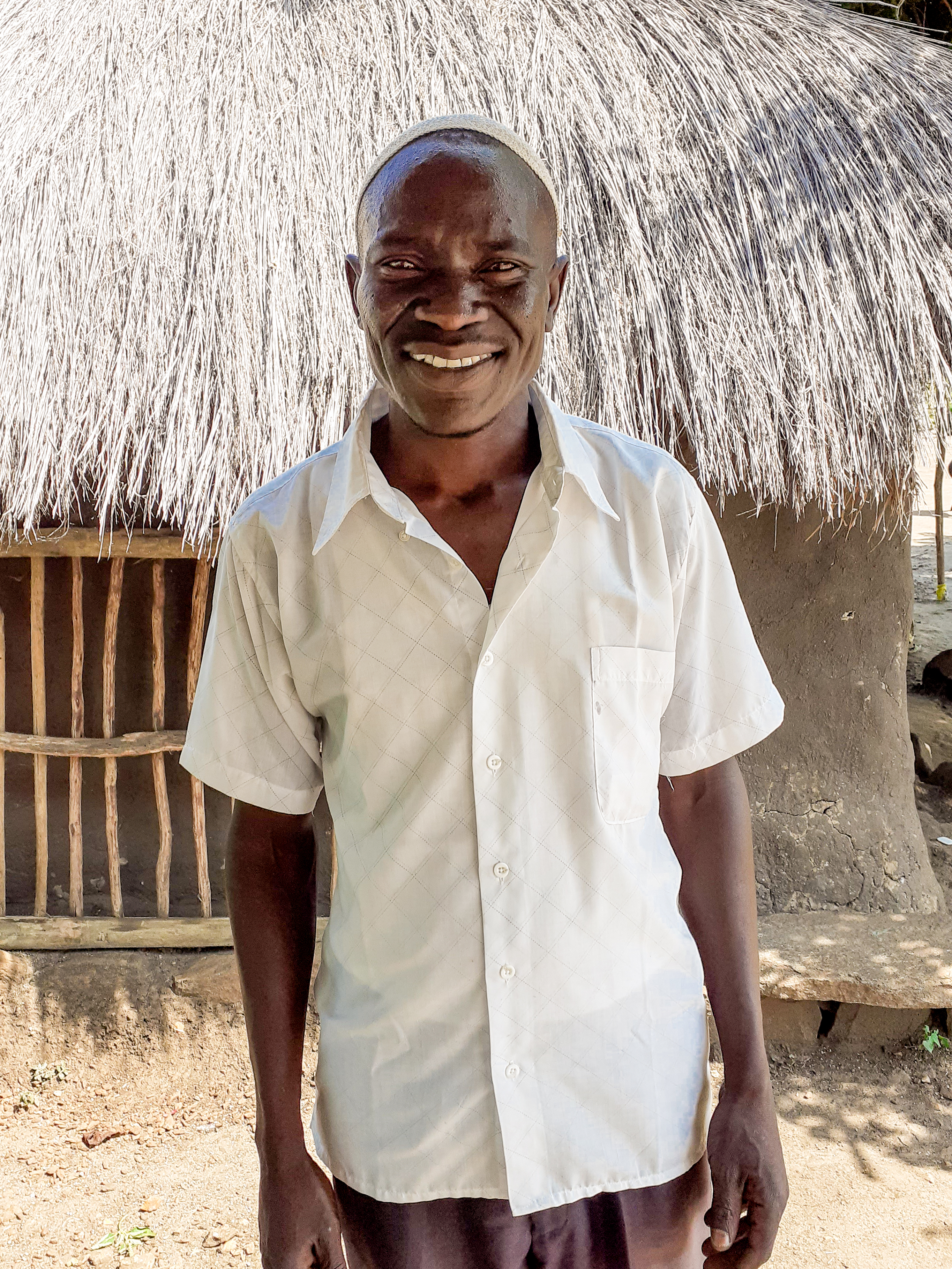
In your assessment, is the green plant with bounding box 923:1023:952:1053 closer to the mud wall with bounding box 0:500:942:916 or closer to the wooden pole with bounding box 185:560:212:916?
the mud wall with bounding box 0:500:942:916

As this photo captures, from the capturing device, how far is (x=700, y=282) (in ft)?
11.2

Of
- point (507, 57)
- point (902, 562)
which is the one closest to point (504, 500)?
point (507, 57)

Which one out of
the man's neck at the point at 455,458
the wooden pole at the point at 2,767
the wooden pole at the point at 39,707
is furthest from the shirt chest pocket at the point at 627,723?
the wooden pole at the point at 2,767

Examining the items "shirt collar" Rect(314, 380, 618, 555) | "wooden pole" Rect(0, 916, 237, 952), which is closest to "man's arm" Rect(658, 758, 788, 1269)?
"shirt collar" Rect(314, 380, 618, 555)

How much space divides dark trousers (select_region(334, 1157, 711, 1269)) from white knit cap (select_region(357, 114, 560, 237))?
46.2 inches

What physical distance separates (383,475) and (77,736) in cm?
276

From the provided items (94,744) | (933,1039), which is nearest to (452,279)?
(94,744)

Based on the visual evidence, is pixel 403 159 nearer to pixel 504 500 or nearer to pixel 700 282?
pixel 504 500

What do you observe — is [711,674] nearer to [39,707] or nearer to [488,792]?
[488,792]

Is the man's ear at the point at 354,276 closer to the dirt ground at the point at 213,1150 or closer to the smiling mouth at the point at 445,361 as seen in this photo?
the smiling mouth at the point at 445,361

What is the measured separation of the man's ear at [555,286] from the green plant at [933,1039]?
3318mm

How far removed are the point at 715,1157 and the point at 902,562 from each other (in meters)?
3.22

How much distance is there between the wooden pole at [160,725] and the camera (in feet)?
12.1

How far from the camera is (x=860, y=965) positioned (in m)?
3.69
